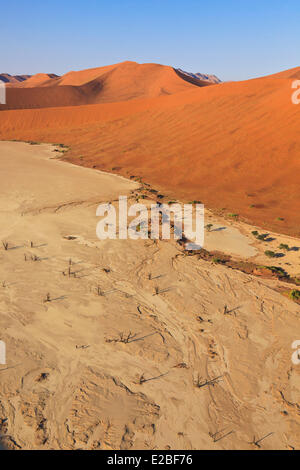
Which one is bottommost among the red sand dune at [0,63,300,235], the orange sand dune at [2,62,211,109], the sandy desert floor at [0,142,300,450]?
the sandy desert floor at [0,142,300,450]

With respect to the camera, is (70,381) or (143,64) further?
(143,64)

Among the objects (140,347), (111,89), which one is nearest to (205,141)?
(140,347)

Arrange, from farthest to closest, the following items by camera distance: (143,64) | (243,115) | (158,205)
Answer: (143,64)
(243,115)
(158,205)

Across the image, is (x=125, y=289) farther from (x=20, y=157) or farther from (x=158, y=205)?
(x=20, y=157)

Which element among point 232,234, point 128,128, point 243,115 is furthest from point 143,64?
point 232,234

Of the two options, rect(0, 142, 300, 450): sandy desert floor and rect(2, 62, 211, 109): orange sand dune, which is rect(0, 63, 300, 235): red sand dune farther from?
rect(2, 62, 211, 109): orange sand dune

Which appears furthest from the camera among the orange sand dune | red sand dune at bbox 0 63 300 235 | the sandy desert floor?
the orange sand dune

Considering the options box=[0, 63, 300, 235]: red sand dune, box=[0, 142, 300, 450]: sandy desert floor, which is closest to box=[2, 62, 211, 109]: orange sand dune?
box=[0, 63, 300, 235]: red sand dune
